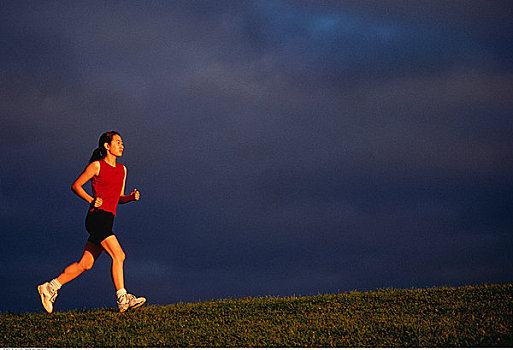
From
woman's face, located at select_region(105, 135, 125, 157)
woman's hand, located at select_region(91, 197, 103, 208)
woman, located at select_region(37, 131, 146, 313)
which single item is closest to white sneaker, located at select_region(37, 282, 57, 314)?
woman, located at select_region(37, 131, 146, 313)

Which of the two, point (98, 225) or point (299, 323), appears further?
point (98, 225)

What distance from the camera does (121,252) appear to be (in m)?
11.5

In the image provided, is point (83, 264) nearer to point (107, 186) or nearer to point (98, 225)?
point (98, 225)

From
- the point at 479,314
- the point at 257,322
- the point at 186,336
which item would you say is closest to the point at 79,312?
the point at 186,336

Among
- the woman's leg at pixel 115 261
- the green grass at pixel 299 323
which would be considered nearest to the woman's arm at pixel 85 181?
the woman's leg at pixel 115 261

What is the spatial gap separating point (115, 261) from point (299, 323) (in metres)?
4.48

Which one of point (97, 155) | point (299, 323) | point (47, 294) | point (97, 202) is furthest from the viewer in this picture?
point (97, 155)

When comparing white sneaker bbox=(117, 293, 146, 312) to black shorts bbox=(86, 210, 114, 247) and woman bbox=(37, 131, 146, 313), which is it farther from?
black shorts bbox=(86, 210, 114, 247)

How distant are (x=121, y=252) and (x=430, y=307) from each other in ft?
23.9

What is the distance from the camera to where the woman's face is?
1189 centimetres

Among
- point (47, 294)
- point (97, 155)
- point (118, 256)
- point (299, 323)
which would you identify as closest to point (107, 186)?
point (97, 155)

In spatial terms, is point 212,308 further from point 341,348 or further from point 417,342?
point 417,342

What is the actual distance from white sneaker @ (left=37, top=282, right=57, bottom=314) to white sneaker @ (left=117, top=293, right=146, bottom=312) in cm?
173

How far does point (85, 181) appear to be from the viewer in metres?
11.5
